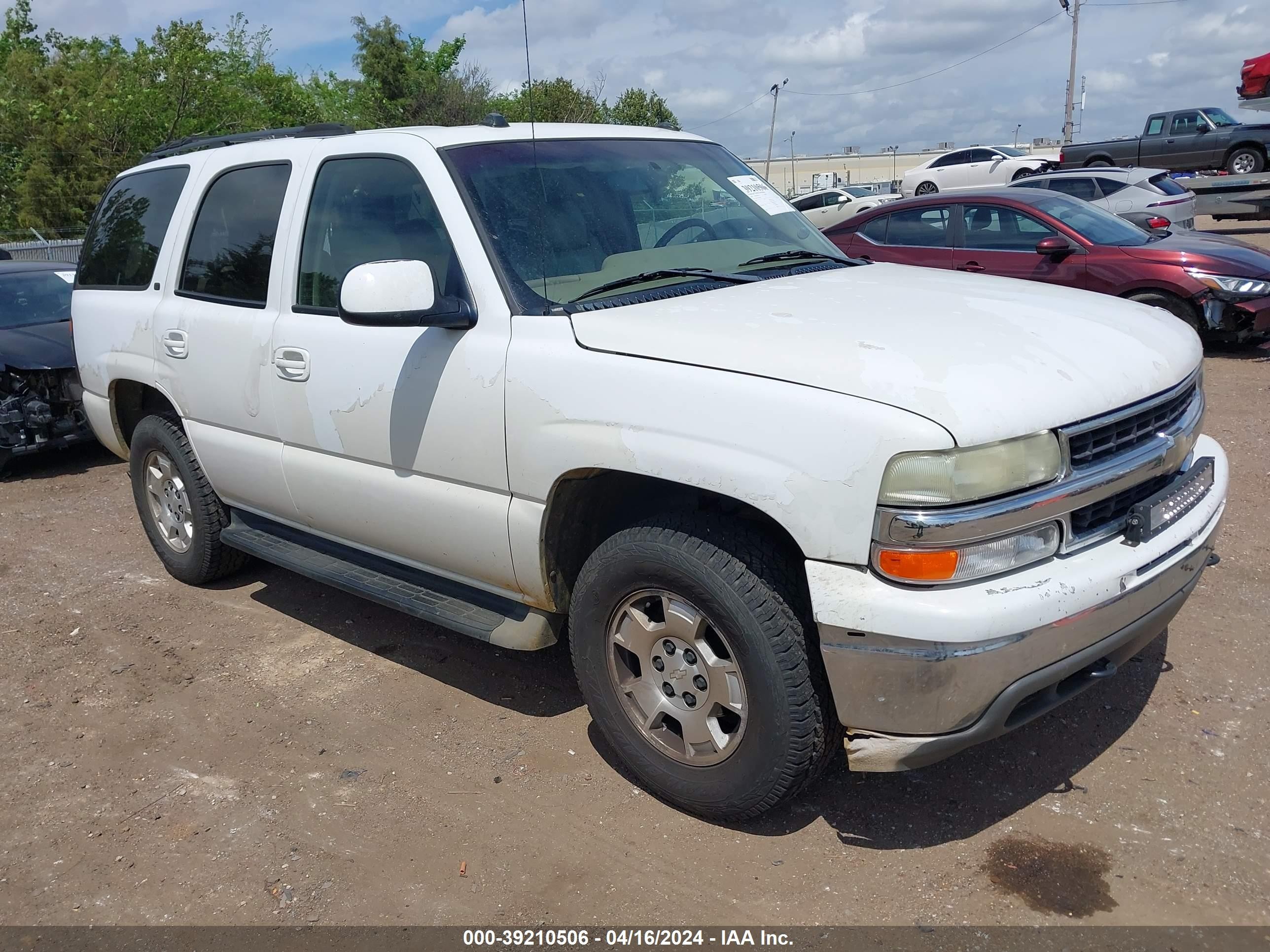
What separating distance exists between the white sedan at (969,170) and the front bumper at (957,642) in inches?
978

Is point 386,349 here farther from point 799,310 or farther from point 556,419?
point 799,310

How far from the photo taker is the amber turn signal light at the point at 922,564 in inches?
100.0

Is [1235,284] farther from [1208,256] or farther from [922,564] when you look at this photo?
[922,564]

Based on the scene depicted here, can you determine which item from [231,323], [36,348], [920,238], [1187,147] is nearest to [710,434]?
[231,323]

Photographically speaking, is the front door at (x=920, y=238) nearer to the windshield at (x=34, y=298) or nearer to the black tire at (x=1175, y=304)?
the black tire at (x=1175, y=304)

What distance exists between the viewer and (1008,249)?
30.8 ft

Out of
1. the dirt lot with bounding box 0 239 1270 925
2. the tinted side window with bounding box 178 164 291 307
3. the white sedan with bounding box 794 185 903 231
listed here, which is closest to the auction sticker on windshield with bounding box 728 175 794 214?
the tinted side window with bounding box 178 164 291 307

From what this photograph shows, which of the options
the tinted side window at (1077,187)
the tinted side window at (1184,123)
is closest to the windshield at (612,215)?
the tinted side window at (1077,187)

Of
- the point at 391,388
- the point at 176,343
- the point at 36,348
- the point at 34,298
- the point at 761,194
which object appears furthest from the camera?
the point at 34,298

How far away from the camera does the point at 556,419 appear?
3150 mm

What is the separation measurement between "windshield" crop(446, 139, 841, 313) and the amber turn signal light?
1.33 metres

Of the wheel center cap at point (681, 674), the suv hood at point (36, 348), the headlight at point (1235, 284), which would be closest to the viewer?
the wheel center cap at point (681, 674)

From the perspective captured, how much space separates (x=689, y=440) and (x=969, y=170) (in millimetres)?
26999

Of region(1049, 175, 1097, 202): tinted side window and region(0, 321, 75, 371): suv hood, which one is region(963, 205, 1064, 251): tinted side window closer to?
region(1049, 175, 1097, 202): tinted side window
